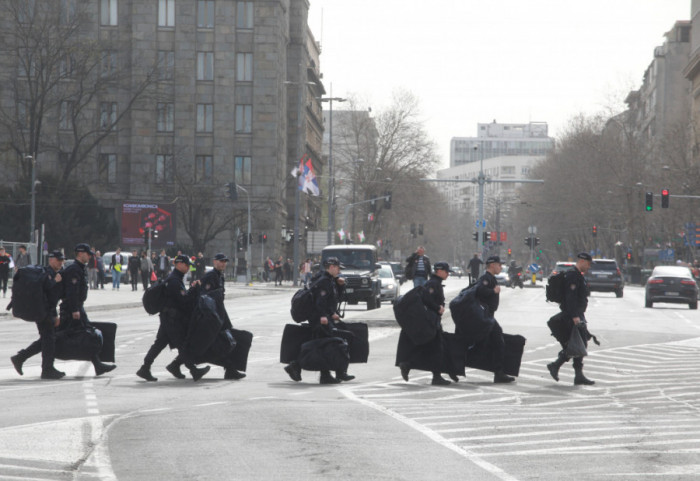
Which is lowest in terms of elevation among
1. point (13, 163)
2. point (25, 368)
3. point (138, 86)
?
point (25, 368)

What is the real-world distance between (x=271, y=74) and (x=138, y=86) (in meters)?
10.3

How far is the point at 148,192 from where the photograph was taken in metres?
80.9

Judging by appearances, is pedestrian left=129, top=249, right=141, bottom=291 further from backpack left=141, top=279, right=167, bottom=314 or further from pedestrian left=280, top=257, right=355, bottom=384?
pedestrian left=280, top=257, right=355, bottom=384

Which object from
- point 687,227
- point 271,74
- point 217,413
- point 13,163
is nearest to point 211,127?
Result: point 271,74

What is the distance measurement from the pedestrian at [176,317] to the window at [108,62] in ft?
192

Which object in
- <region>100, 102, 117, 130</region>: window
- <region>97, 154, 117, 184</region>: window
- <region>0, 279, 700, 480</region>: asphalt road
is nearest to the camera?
<region>0, 279, 700, 480</region>: asphalt road

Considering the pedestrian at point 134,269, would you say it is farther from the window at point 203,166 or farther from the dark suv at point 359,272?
the window at point 203,166

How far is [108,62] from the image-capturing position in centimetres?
7769

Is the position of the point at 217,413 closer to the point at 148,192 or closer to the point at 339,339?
the point at 339,339

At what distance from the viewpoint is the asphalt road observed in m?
8.56

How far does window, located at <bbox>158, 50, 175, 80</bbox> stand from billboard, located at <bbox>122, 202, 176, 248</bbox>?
34.3 ft

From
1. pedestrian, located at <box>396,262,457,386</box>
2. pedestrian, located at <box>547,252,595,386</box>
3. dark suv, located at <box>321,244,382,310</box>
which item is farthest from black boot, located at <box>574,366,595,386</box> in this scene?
dark suv, located at <box>321,244,382,310</box>

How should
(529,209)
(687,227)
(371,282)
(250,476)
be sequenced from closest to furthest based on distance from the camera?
(250,476) → (371,282) → (687,227) → (529,209)

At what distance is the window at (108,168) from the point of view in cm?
8131
